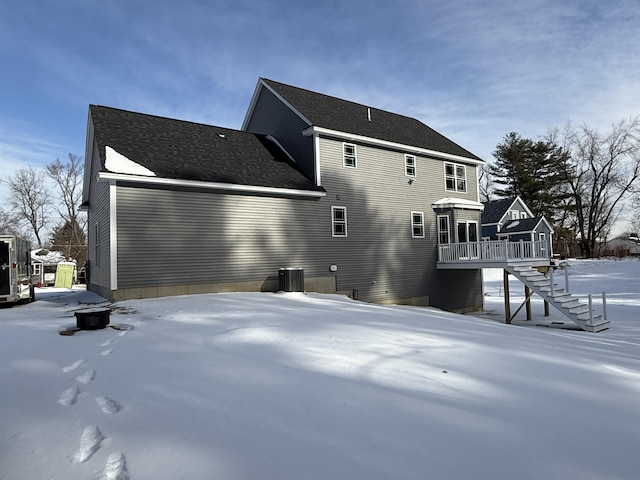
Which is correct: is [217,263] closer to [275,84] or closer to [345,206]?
[345,206]

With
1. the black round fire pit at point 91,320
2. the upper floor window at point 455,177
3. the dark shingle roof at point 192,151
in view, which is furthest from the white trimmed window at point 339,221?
the black round fire pit at point 91,320

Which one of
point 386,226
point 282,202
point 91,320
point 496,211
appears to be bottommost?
point 91,320

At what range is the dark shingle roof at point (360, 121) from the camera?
53.6ft

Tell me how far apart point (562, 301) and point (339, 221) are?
811cm

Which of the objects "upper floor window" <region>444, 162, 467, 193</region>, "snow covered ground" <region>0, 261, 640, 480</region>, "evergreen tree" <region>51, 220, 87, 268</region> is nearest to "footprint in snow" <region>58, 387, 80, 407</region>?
"snow covered ground" <region>0, 261, 640, 480</region>

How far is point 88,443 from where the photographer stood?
121 inches

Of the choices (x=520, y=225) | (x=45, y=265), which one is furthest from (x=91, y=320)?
(x=520, y=225)

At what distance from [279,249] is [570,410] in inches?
426

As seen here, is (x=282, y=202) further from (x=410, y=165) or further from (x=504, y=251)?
(x=504, y=251)

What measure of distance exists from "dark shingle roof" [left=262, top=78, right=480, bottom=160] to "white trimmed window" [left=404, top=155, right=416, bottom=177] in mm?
599

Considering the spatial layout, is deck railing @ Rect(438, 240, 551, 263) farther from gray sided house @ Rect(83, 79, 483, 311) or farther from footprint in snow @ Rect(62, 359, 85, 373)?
footprint in snow @ Rect(62, 359, 85, 373)

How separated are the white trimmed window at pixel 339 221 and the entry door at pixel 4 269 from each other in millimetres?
10098

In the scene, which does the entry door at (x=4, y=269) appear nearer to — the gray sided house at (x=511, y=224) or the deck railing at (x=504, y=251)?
the deck railing at (x=504, y=251)

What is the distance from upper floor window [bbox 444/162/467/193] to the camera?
19.5m
